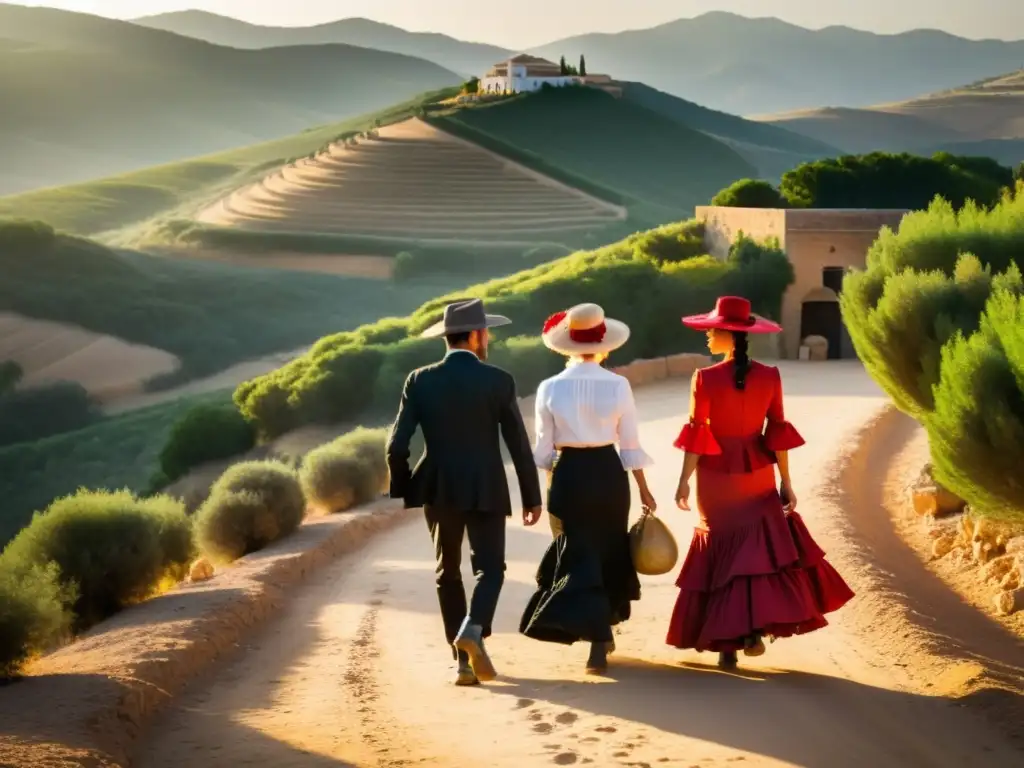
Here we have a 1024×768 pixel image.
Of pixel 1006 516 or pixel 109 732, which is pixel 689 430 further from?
pixel 1006 516

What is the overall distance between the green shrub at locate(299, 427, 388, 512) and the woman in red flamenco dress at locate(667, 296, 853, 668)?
8.78 m

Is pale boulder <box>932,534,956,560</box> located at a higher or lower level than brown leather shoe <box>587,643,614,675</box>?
lower

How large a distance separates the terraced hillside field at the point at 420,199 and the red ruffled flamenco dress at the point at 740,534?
246 feet

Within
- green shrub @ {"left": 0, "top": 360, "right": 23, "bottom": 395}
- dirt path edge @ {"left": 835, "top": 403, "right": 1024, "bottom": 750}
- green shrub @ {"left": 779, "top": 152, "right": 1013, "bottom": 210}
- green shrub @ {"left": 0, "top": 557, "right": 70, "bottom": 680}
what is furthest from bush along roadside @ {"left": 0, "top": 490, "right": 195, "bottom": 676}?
green shrub @ {"left": 0, "top": 360, "right": 23, "bottom": 395}

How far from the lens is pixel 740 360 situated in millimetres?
8039

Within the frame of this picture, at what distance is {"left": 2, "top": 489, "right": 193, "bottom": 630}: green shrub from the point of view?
38.2 feet

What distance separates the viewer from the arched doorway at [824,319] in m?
33.5

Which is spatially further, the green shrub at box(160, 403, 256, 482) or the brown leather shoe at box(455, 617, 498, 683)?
the green shrub at box(160, 403, 256, 482)

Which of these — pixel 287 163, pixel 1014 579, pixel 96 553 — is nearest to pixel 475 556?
pixel 96 553

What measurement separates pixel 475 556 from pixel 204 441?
2758 cm

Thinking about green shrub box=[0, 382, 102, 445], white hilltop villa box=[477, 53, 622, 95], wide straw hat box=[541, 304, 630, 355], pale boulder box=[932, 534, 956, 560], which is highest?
white hilltop villa box=[477, 53, 622, 95]

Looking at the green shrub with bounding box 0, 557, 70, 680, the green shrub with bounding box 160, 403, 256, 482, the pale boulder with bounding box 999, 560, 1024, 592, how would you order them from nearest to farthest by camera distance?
the green shrub with bounding box 0, 557, 70, 680
the pale boulder with bounding box 999, 560, 1024, 592
the green shrub with bounding box 160, 403, 256, 482

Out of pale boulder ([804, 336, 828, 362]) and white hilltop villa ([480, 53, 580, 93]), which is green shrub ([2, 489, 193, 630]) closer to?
pale boulder ([804, 336, 828, 362])

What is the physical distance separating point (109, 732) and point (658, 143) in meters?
128
